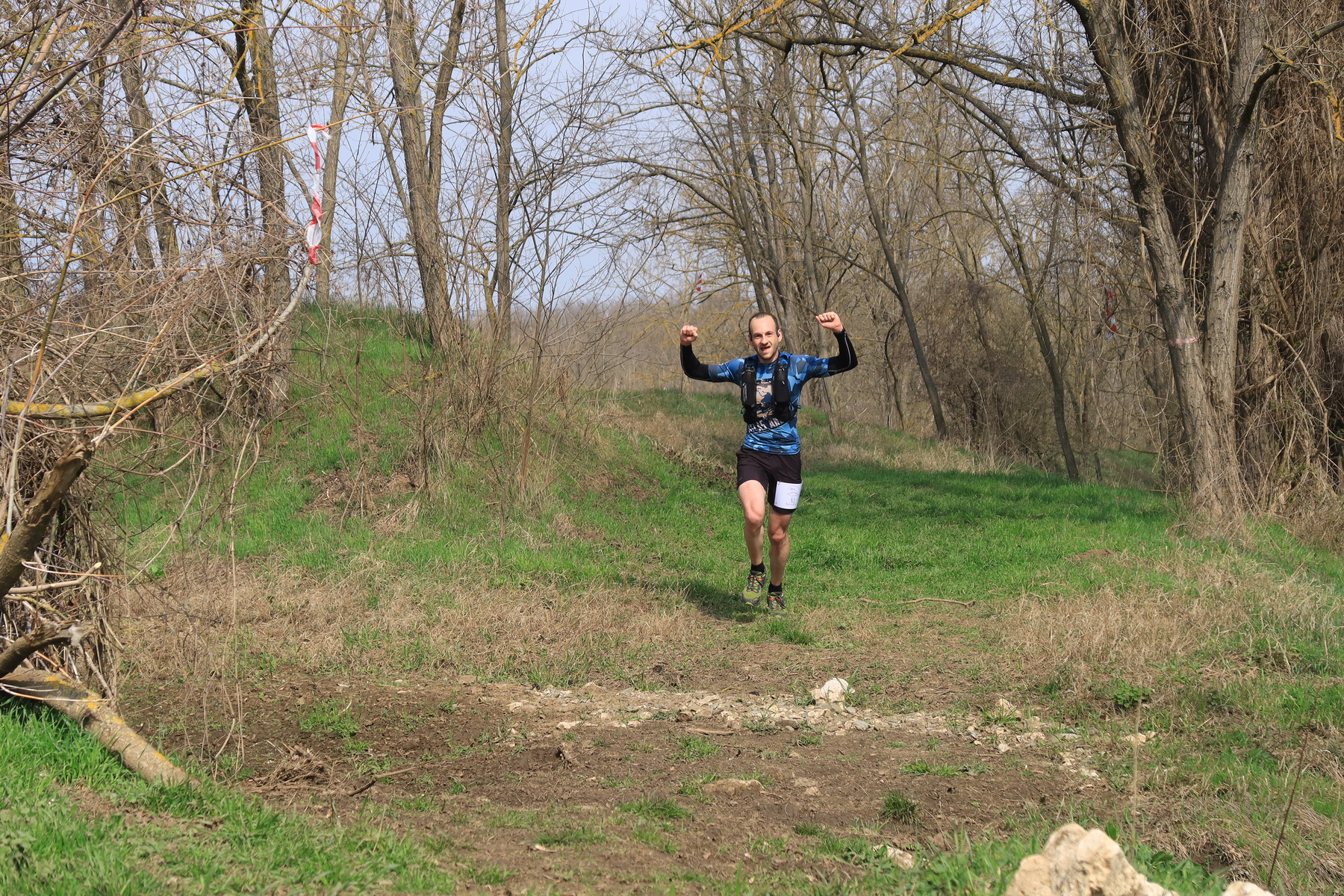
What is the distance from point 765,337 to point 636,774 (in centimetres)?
366

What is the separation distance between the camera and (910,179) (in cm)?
2238

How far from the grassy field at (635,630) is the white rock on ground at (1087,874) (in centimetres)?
19

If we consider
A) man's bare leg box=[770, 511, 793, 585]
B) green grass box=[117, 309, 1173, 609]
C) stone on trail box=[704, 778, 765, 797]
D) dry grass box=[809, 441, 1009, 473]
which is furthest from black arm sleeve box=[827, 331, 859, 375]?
dry grass box=[809, 441, 1009, 473]

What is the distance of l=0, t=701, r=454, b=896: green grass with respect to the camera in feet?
9.59

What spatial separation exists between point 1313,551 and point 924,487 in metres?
5.22

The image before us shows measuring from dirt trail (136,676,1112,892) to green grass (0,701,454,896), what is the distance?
269 mm

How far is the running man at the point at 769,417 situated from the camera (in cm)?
727

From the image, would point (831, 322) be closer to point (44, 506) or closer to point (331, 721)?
point (331, 721)

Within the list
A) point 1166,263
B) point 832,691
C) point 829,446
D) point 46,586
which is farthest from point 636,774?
point 829,446

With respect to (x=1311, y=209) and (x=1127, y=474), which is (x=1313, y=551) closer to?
(x=1311, y=209)

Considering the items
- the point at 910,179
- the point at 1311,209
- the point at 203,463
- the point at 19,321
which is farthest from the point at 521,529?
the point at 910,179

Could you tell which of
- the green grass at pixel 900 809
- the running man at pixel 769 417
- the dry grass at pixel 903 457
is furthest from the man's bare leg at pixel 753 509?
the dry grass at pixel 903 457

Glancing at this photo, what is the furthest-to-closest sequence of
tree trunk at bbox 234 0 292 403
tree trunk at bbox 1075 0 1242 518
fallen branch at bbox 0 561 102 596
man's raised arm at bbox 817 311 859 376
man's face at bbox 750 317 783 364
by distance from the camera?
1. tree trunk at bbox 1075 0 1242 518
2. man's face at bbox 750 317 783 364
3. man's raised arm at bbox 817 311 859 376
4. tree trunk at bbox 234 0 292 403
5. fallen branch at bbox 0 561 102 596

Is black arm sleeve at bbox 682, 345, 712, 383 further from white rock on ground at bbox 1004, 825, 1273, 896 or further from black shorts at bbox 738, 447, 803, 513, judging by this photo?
white rock on ground at bbox 1004, 825, 1273, 896
